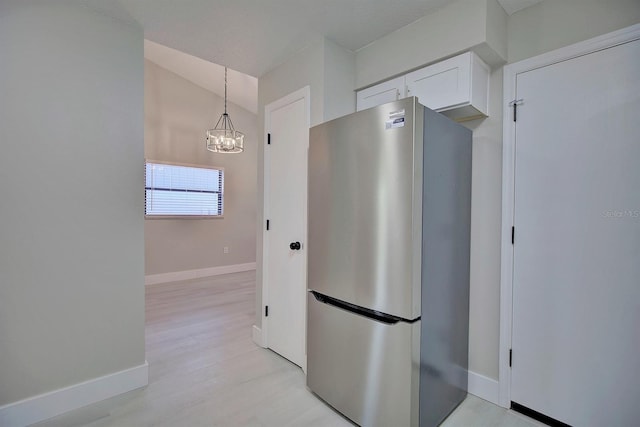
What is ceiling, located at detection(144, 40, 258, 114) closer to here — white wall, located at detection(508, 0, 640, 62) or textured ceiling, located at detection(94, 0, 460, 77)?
textured ceiling, located at detection(94, 0, 460, 77)

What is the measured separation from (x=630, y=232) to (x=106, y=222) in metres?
3.08

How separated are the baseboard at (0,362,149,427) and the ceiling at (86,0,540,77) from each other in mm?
2427

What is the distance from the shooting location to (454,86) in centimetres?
189

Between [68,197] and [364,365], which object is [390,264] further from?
[68,197]

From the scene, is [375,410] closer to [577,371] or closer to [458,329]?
[458,329]

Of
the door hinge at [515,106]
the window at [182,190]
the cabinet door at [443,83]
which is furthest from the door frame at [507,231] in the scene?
the window at [182,190]

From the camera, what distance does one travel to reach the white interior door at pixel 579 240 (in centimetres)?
155

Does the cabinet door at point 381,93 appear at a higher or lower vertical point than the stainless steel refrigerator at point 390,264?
higher

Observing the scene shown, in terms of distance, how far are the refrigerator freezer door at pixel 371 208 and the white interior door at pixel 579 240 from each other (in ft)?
2.83

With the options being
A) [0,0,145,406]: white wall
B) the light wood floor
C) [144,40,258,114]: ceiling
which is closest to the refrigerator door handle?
the light wood floor

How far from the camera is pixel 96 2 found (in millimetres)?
1865

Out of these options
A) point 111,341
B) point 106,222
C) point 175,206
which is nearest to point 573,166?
point 106,222

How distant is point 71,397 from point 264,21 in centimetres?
274

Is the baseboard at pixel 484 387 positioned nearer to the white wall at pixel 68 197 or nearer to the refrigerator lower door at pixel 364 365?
the refrigerator lower door at pixel 364 365
